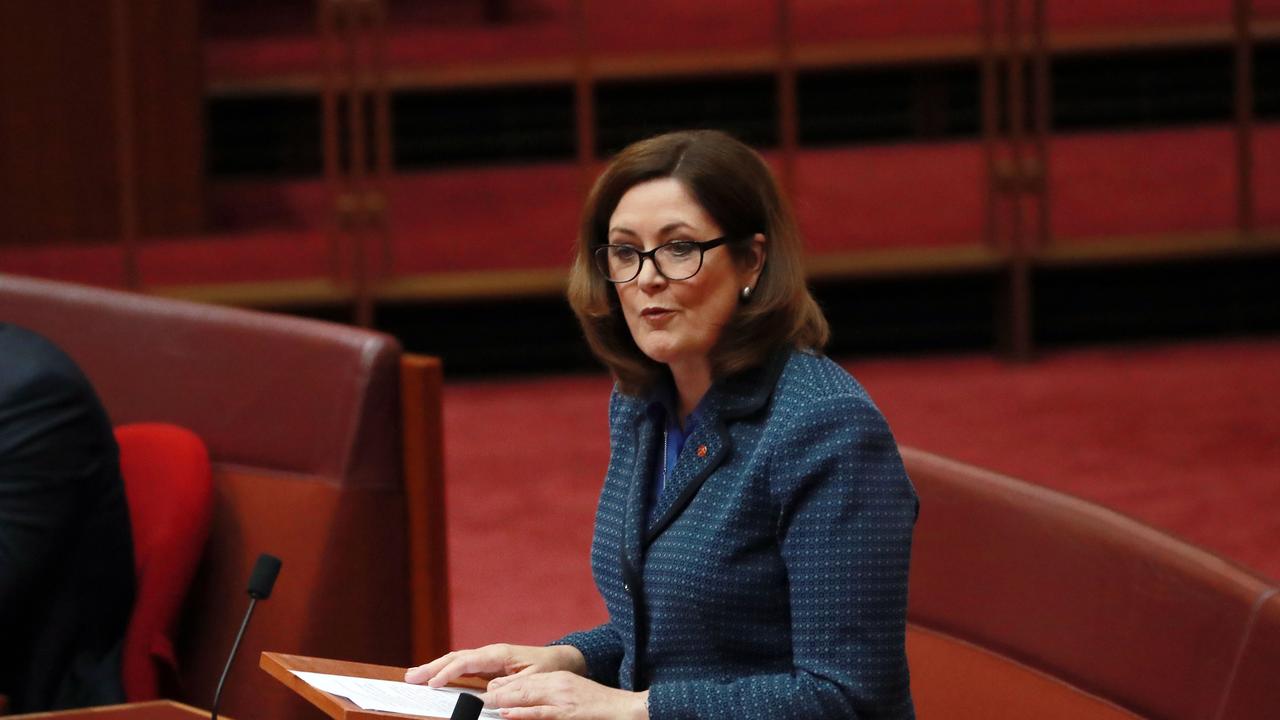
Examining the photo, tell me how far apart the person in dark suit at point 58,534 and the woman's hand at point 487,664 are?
0.63m

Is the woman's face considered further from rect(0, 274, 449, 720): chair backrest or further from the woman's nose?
rect(0, 274, 449, 720): chair backrest

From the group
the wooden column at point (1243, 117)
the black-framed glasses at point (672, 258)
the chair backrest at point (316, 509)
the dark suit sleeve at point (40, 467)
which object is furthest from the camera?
the wooden column at point (1243, 117)

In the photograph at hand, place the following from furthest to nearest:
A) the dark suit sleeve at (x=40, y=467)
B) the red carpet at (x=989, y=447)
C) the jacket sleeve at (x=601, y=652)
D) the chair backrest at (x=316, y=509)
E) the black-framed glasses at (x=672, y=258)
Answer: the red carpet at (x=989, y=447) → the chair backrest at (x=316, y=509) → the dark suit sleeve at (x=40, y=467) → the jacket sleeve at (x=601, y=652) → the black-framed glasses at (x=672, y=258)

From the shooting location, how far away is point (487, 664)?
133 centimetres

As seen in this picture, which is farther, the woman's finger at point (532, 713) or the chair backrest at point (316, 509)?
the chair backrest at point (316, 509)

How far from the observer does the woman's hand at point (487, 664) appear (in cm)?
132

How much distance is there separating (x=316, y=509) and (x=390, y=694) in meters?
0.76

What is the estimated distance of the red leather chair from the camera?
6.21ft

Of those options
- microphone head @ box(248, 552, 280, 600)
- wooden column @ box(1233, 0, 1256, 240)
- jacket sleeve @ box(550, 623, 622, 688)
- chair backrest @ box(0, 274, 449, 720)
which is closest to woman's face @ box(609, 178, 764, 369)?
jacket sleeve @ box(550, 623, 622, 688)

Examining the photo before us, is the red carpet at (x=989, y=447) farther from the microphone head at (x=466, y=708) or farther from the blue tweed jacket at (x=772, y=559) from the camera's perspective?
the microphone head at (x=466, y=708)

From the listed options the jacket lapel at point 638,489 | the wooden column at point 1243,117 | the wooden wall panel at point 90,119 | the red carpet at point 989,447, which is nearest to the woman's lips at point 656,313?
the jacket lapel at point 638,489

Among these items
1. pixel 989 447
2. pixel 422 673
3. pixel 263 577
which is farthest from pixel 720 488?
pixel 989 447

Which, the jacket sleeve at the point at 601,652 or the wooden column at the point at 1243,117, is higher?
the wooden column at the point at 1243,117

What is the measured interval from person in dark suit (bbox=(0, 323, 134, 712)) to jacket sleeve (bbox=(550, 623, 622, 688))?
664 millimetres
